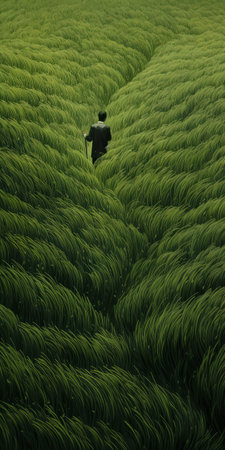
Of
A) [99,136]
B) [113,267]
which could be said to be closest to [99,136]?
[99,136]

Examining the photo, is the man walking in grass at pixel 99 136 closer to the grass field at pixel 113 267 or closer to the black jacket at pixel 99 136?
the black jacket at pixel 99 136

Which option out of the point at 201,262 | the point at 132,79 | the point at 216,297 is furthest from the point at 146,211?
the point at 132,79

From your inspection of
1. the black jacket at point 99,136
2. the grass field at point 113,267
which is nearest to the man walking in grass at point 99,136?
the black jacket at point 99,136

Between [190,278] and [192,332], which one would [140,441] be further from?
[190,278]

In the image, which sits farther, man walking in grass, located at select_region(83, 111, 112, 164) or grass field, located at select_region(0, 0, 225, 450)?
man walking in grass, located at select_region(83, 111, 112, 164)

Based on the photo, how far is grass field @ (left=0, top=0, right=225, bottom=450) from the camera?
8.36 ft

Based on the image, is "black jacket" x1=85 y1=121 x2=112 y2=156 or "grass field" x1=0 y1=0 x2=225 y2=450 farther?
"black jacket" x1=85 y1=121 x2=112 y2=156

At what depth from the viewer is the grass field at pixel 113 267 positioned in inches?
100

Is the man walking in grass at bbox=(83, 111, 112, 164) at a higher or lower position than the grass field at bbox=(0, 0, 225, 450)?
higher

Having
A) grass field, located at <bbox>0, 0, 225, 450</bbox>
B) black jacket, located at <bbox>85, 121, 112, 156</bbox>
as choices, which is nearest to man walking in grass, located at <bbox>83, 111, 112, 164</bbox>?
black jacket, located at <bbox>85, 121, 112, 156</bbox>

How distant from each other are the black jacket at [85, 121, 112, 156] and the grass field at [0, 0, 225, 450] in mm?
167

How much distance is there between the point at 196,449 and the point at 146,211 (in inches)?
113

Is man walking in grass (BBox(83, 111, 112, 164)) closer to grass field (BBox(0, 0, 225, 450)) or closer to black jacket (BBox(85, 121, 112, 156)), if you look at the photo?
black jacket (BBox(85, 121, 112, 156))

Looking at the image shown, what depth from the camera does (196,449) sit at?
2.39 metres
